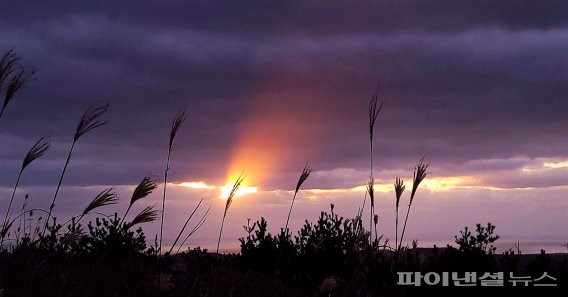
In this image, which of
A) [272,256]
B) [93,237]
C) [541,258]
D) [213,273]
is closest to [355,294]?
[213,273]

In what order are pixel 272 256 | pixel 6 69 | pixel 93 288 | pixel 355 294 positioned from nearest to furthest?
pixel 6 69 < pixel 93 288 < pixel 355 294 < pixel 272 256

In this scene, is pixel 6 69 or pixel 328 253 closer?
pixel 6 69

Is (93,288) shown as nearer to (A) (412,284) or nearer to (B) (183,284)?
(B) (183,284)

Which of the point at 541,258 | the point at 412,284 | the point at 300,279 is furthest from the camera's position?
the point at 300,279

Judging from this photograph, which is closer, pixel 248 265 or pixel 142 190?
pixel 142 190

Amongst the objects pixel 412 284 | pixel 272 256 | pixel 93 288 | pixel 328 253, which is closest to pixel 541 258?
pixel 412 284

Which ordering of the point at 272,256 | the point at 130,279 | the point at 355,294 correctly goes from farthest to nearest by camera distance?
1. the point at 272,256
2. the point at 355,294
3. the point at 130,279

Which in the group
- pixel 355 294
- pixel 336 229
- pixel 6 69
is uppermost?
pixel 6 69

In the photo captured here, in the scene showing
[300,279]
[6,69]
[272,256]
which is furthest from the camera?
[272,256]

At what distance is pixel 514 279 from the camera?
9820 millimetres

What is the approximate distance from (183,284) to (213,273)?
1.16 meters

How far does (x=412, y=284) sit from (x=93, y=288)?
A: 15.8ft

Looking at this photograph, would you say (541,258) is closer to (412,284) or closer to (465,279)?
(465,279)

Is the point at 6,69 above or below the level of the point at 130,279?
above
